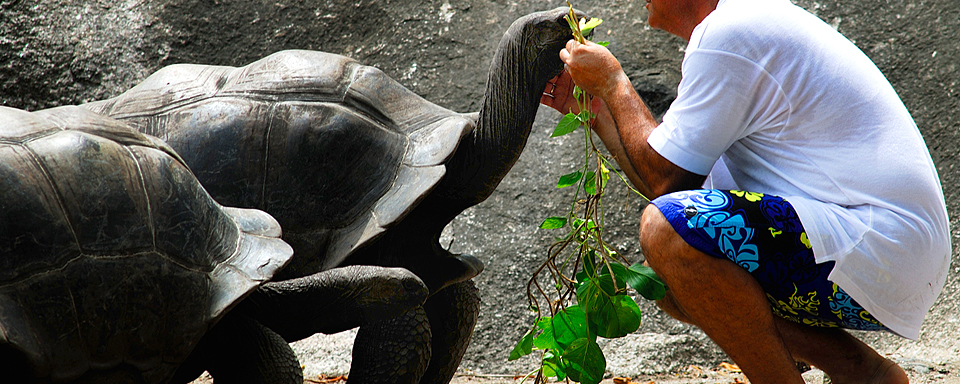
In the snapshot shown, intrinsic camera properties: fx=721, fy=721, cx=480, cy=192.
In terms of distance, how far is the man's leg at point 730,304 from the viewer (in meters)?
1.89

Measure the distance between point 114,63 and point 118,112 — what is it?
297 centimetres

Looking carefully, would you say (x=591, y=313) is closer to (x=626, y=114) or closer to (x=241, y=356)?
(x=626, y=114)

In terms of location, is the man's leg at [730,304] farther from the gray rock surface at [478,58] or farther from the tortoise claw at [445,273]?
the gray rock surface at [478,58]

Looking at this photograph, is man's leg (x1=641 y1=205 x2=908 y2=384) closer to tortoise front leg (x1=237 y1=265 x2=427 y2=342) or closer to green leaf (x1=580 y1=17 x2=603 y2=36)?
green leaf (x1=580 y1=17 x2=603 y2=36)

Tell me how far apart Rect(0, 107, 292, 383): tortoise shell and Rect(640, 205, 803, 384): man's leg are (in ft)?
3.40

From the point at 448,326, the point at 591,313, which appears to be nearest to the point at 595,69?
the point at 591,313

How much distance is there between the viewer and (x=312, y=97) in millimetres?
2455

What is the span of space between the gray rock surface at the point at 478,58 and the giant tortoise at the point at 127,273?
203 centimetres

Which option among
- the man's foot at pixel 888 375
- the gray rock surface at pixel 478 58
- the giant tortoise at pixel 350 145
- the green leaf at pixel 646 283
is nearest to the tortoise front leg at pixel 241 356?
the giant tortoise at pixel 350 145

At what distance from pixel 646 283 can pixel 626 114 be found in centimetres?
48

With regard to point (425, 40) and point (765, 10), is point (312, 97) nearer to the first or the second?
point (765, 10)

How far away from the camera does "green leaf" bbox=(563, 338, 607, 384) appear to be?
1.88 metres

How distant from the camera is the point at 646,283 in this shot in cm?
194

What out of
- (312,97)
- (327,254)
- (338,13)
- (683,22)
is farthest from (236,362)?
(338,13)
